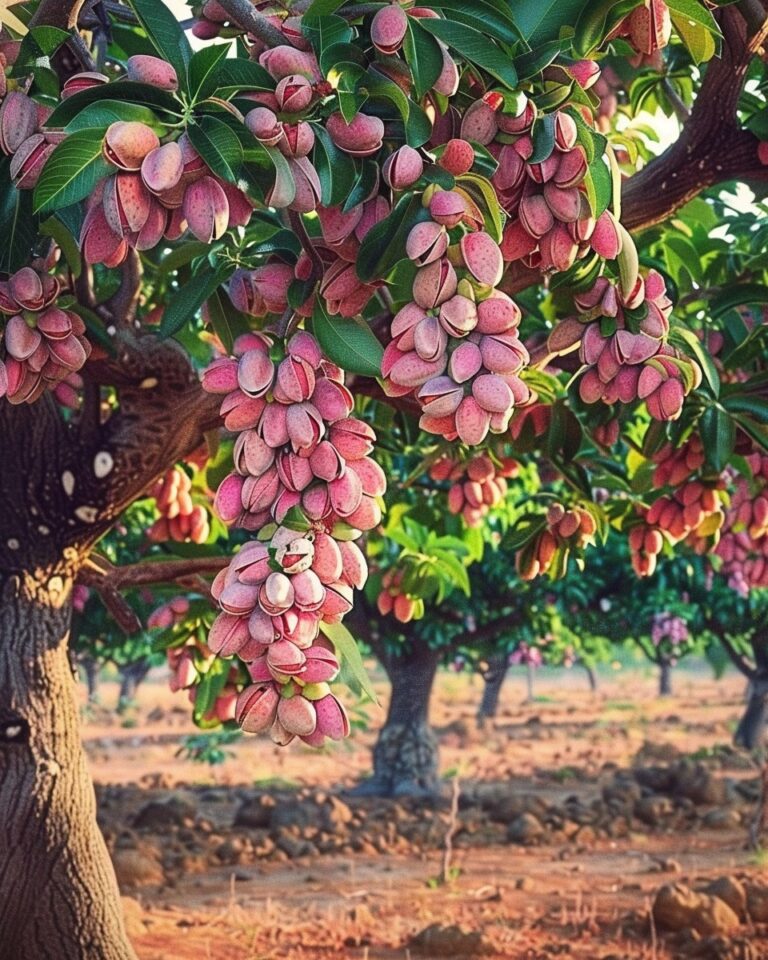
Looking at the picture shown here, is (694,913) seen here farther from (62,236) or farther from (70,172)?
(70,172)

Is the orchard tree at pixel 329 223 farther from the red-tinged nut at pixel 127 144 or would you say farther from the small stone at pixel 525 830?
the small stone at pixel 525 830

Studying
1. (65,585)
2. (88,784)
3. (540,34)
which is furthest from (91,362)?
(540,34)

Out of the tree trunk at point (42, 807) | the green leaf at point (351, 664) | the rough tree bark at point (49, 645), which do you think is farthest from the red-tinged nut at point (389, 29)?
the tree trunk at point (42, 807)

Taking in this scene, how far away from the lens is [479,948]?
485cm

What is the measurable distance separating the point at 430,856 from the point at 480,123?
8097 millimetres

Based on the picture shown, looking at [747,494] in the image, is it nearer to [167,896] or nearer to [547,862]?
[167,896]

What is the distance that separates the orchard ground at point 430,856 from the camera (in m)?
5.21

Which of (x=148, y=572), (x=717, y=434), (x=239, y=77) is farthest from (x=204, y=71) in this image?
(x=148, y=572)

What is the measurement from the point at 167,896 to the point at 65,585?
4616 mm

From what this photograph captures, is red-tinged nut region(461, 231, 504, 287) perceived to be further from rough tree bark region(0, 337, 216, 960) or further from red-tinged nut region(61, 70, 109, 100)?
rough tree bark region(0, 337, 216, 960)

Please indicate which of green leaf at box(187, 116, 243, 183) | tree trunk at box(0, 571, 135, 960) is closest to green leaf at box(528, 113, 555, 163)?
green leaf at box(187, 116, 243, 183)

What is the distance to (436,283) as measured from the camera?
1.28 meters

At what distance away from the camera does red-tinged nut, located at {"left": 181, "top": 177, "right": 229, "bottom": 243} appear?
1.22 m

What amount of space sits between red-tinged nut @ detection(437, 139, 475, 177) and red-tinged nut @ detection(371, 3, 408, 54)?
13 centimetres
